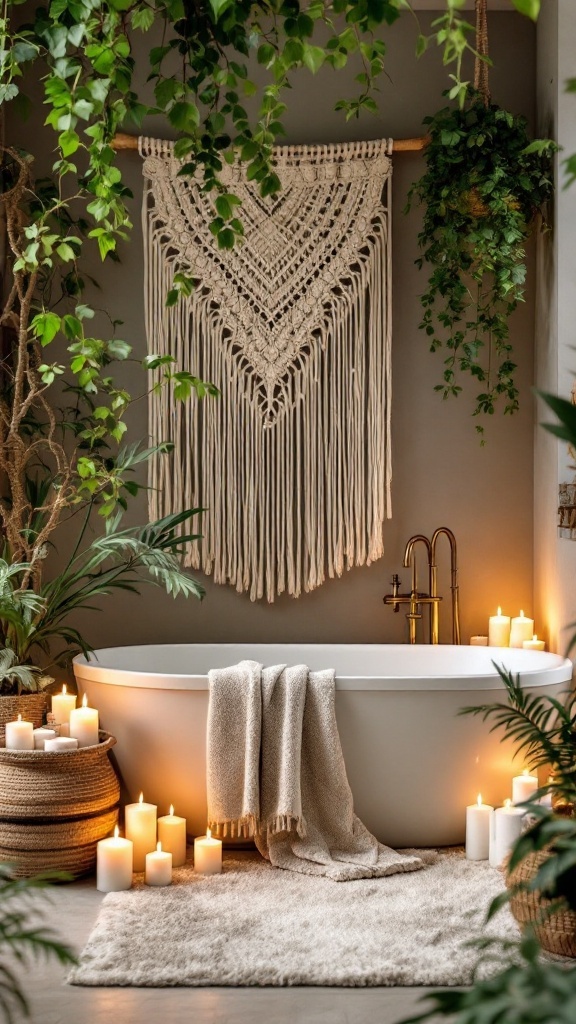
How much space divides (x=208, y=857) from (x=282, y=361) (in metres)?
1.81

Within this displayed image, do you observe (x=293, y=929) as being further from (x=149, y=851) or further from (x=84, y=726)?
(x=84, y=726)

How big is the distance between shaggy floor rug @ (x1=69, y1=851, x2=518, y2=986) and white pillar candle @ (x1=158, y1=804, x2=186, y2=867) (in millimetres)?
48

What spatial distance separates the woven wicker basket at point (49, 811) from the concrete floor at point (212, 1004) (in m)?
0.60

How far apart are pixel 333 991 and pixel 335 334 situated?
2402 millimetres

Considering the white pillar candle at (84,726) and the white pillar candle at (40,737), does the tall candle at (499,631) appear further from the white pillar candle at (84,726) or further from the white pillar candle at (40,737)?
the white pillar candle at (40,737)

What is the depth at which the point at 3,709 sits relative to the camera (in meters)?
3.19

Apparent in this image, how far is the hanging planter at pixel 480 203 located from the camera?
3.53 meters

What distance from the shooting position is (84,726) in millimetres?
3113

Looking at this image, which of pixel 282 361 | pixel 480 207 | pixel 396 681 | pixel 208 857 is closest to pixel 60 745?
pixel 208 857

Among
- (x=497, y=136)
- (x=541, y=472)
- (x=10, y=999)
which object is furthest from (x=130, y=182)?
(x=10, y=999)

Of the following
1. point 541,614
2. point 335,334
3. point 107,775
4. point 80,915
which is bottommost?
point 80,915

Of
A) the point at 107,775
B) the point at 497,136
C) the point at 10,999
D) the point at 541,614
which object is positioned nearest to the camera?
the point at 10,999

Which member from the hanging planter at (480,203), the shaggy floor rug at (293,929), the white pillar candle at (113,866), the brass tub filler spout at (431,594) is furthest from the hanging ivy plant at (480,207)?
the white pillar candle at (113,866)

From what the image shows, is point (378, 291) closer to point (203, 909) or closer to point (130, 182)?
point (130, 182)
